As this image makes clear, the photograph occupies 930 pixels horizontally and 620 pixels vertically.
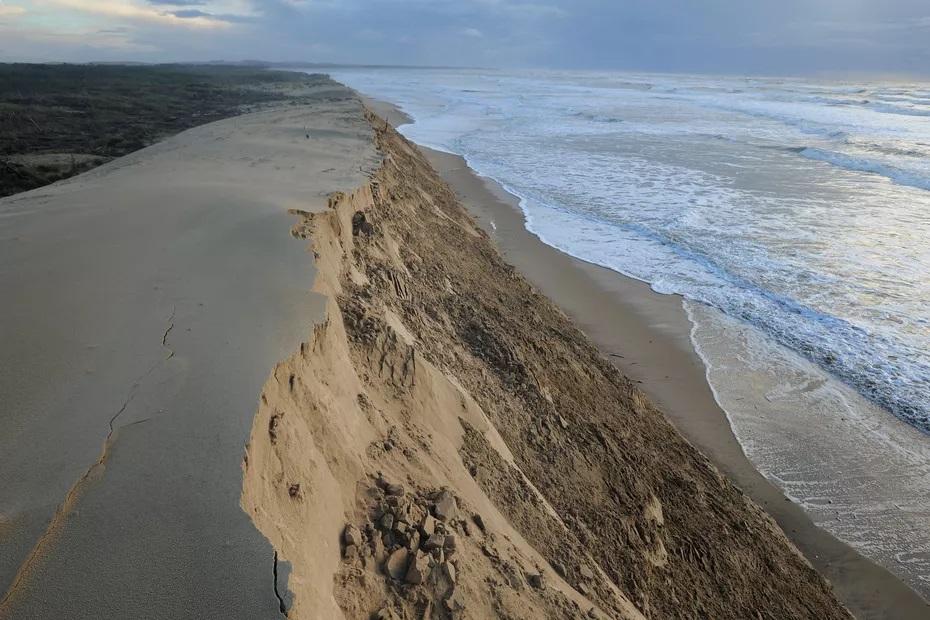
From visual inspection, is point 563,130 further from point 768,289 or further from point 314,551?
point 314,551

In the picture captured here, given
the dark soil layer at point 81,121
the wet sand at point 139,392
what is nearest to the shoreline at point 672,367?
the wet sand at point 139,392

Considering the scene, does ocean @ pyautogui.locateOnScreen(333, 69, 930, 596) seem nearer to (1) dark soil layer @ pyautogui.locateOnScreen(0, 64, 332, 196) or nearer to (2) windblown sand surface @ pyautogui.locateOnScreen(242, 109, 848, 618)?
(2) windblown sand surface @ pyautogui.locateOnScreen(242, 109, 848, 618)

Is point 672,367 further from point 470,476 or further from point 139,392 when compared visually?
point 139,392

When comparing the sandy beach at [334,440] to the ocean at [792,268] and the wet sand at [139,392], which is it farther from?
the ocean at [792,268]

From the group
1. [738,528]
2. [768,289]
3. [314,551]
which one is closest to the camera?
[314,551]

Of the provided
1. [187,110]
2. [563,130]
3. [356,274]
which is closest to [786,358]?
[356,274]

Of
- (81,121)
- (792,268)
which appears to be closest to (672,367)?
(792,268)
